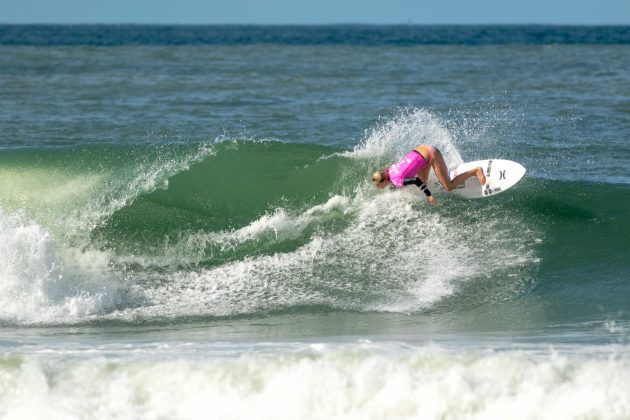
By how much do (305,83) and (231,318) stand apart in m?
20.8

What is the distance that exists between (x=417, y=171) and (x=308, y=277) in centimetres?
189

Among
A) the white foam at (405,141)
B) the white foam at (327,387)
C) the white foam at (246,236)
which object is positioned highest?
the white foam at (405,141)

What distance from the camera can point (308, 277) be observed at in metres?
11.3

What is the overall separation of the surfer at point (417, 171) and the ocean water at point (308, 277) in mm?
432

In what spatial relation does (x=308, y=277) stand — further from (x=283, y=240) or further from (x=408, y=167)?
(x=408, y=167)

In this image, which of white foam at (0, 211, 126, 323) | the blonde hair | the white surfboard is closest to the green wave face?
white foam at (0, 211, 126, 323)

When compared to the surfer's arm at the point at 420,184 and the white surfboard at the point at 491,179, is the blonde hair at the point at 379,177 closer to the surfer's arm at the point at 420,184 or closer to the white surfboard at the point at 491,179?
the surfer's arm at the point at 420,184

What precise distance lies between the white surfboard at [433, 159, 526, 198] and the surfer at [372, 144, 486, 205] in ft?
1.24

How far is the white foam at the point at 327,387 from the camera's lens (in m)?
7.29

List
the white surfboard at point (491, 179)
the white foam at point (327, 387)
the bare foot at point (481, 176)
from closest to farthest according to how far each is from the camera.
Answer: the white foam at point (327, 387) < the bare foot at point (481, 176) < the white surfboard at point (491, 179)

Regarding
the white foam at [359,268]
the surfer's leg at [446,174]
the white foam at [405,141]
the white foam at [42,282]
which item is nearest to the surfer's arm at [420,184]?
the surfer's leg at [446,174]

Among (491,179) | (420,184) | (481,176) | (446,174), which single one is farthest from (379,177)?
(491,179)

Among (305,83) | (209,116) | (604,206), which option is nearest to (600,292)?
(604,206)

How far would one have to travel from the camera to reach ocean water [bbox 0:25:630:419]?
24.5ft
